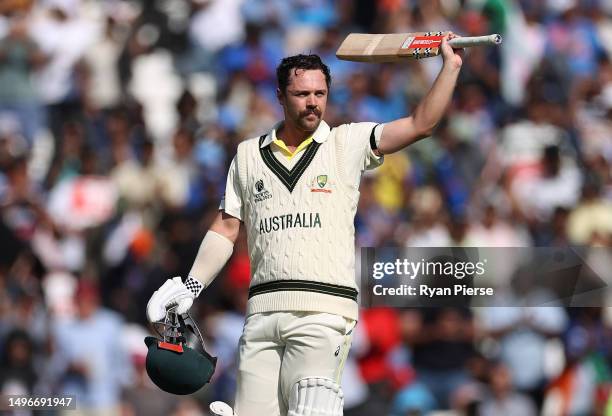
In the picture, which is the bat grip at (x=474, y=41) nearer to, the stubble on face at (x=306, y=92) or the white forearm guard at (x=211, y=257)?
the stubble on face at (x=306, y=92)

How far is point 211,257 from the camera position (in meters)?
5.50

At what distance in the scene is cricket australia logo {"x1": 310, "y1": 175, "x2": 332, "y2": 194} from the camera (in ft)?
17.2

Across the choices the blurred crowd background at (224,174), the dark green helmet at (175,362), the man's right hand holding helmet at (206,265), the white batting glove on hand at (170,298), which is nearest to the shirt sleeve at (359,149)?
the man's right hand holding helmet at (206,265)

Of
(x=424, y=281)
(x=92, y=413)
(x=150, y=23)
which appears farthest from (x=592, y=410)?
(x=150, y=23)

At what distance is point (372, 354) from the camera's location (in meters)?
8.90

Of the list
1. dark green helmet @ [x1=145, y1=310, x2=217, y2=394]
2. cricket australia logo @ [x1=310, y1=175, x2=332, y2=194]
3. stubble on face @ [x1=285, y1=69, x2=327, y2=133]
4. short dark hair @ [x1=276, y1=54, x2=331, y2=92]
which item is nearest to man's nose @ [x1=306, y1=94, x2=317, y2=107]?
stubble on face @ [x1=285, y1=69, x2=327, y2=133]

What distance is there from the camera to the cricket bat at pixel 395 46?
5148 mm

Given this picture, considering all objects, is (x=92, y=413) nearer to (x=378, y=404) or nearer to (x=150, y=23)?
(x=378, y=404)

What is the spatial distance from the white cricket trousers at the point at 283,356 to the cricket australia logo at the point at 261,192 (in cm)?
48

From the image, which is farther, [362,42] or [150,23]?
[150,23]

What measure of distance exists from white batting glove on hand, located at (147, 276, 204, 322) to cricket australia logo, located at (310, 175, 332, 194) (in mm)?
668

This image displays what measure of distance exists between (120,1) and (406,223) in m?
4.00

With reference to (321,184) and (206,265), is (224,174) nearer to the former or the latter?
(206,265)

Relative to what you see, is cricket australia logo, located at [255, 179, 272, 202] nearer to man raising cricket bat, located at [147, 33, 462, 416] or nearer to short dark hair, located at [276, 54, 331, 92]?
man raising cricket bat, located at [147, 33, 462, 416]
